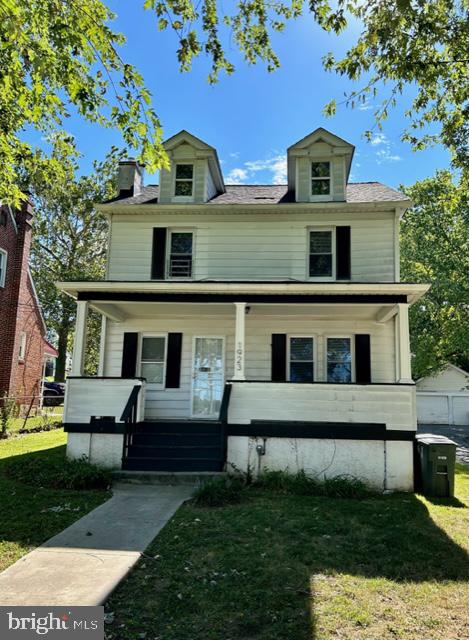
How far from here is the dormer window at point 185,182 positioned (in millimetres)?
12016

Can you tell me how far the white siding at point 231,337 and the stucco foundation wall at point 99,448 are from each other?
7.36 feet

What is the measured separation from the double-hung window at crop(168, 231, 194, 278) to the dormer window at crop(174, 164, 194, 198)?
113cm

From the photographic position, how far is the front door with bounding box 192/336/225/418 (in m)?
11.1

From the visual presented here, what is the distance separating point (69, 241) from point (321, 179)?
70.3 feet

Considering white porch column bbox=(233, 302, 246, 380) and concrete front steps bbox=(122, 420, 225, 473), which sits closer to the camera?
concrete front steps bbox=(122, 420, 225, 473)

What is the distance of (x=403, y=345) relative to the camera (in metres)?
8.76

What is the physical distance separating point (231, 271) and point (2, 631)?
29.6ft

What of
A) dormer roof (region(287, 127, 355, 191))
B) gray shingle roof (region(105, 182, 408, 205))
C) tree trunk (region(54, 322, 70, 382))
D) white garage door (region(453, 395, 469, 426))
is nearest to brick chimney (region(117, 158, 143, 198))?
gray shingle roof (region(105, 182, 408, 205))

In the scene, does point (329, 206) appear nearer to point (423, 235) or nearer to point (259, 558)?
point (259, 558)

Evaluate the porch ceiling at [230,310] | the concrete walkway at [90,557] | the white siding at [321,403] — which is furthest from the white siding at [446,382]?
the concrete walkway at [90,557]

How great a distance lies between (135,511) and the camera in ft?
21.3

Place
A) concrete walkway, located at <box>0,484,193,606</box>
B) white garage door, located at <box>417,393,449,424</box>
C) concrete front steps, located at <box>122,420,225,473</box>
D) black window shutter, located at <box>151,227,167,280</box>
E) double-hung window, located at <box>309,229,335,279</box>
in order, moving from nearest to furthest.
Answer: concrete walkway, located at <box>0,484,193,606</box> → concrete front steps, located at <box>122,420,225,473</box> → double-hung window, located at <box>309,229,335,279</box> → black window shutter, located at <box>151,227,167,280</box> → white garage door, located at <box>417,393,449,424</box>

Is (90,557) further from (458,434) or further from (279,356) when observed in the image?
(458,434)

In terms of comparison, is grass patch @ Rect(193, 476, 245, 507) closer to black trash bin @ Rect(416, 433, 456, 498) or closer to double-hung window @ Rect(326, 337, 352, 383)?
black trash bin @ Rect(416, 433, 456, 498)
